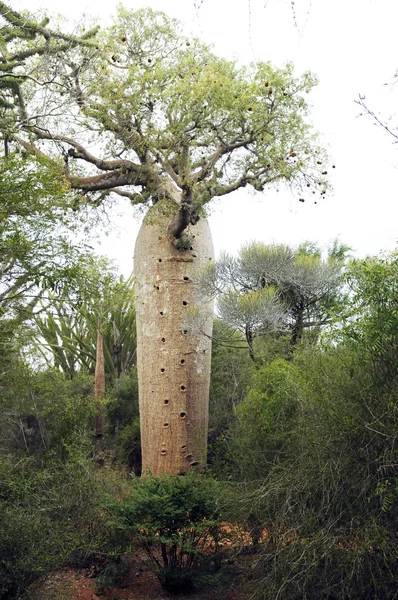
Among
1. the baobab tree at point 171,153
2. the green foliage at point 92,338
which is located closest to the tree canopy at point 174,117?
the baobab tree at point 171,153

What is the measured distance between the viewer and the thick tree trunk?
33.6 feet

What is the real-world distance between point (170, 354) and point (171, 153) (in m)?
3.04

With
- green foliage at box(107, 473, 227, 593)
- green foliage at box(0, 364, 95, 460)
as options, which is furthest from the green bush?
green foliage at box(0, 364, 95, 460)

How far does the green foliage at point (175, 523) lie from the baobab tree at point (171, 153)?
10.3 feet

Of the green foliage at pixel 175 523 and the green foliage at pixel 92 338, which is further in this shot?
the green foliage at pixel 92 338

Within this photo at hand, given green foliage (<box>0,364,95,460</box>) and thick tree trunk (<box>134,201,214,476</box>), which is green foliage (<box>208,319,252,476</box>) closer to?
thick tree trunk (<box>134,201,214,476</box>)

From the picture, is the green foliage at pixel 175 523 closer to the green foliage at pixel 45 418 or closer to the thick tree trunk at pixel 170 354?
the thick tree trunk at pixel 170 354

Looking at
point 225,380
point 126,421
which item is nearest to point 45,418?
point 126,421

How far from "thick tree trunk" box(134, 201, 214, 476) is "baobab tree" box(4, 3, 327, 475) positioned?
0.02m

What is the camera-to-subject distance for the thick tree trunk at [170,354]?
10.2 m

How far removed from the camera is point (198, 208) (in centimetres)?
1001

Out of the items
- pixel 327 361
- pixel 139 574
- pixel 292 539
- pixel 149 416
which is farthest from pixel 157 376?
pixel 292 539

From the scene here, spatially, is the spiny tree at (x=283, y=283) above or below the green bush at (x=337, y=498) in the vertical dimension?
above

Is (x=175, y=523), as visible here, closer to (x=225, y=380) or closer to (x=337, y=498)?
(x=337, y=498)
